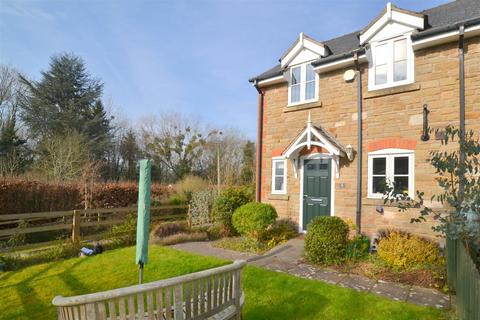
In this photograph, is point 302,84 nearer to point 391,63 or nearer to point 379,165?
point 391,63

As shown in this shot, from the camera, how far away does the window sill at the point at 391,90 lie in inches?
309

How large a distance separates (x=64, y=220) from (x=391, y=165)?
1146cm

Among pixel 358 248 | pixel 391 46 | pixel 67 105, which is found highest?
pixel 67 105

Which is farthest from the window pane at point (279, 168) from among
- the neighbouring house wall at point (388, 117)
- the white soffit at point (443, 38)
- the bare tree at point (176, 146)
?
the bare tree at point (176, 146)

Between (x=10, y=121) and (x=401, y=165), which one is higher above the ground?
(x=10, y=121)

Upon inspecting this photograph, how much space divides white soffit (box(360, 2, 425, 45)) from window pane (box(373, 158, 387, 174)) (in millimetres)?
3704

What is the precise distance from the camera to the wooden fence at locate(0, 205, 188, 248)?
25.3 ft

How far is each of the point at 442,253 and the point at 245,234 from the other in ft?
17.4

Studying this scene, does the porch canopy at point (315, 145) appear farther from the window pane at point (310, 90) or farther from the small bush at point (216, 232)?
the small bush at point (216, 232)

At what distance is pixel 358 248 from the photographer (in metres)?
7.24

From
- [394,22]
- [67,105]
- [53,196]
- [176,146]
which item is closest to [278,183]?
[394,22]

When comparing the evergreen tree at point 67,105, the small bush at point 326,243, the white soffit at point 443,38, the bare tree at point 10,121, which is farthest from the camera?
the evergreen tree at point 67,105

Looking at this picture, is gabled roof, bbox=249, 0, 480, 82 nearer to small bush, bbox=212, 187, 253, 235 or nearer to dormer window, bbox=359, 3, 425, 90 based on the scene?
dormer window, bbox=359, 3, 425, 90

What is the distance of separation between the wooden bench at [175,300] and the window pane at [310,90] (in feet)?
25.9
